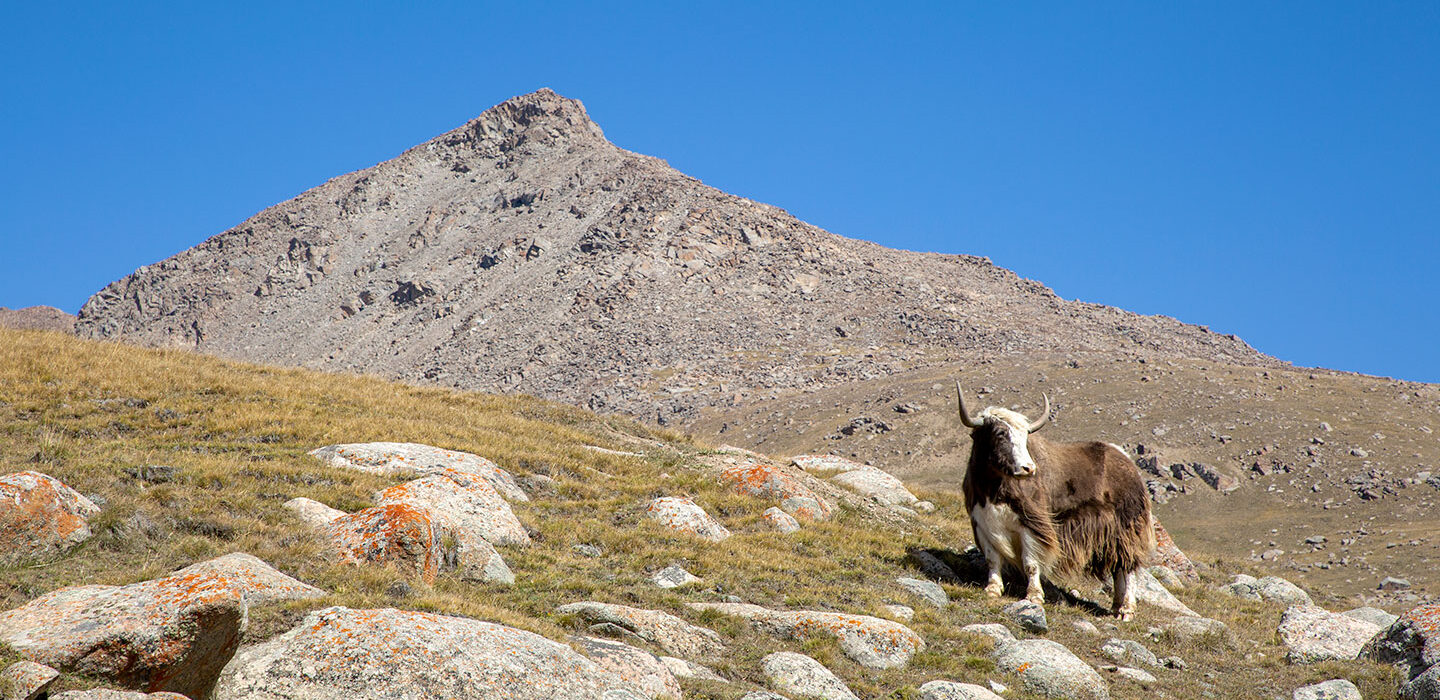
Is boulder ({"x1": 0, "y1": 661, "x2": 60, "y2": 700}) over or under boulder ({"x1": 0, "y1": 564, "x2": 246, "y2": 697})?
under

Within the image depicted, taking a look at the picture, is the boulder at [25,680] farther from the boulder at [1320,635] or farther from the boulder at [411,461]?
the boulder at [1320,635]

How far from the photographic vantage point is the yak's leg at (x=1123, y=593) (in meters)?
15.4

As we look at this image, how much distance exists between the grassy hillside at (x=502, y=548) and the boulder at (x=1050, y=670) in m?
0.31

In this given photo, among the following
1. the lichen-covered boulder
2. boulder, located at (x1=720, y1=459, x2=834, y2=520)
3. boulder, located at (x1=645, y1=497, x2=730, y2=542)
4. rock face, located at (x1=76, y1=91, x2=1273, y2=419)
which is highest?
rock face, located at (x1=76, y1=91, x2=1273, y2=419)

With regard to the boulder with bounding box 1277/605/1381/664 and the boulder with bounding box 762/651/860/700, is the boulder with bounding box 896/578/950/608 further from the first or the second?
the boulder with bounding box 1277/605/1381/664

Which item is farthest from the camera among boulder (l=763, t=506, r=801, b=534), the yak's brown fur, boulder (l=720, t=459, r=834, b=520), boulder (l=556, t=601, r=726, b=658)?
boulder (l=720, t=459, r=834, b=520)

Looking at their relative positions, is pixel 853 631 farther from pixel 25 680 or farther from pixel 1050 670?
pixel 25 680

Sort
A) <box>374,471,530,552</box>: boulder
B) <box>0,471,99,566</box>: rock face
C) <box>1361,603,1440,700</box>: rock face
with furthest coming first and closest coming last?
<box>374,471,530,552</box>: boulder
<box>1361,603,1440,700</box>: rock face
<box>0,471,99,566</box>: rock face

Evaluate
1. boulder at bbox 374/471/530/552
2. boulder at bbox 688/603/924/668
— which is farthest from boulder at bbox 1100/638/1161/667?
boulder at bbox 374/471/530/552

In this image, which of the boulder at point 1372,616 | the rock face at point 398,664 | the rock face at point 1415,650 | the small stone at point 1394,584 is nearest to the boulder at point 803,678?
the rock face at point 398,664

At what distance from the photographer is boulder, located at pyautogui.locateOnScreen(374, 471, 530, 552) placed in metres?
13.6

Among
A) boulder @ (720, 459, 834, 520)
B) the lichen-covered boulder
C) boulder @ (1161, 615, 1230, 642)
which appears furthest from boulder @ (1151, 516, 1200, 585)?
the lichen-covered boulder

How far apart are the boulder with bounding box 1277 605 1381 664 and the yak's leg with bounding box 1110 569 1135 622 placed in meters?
2.07

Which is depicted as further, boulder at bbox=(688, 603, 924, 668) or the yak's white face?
the yak's white face
